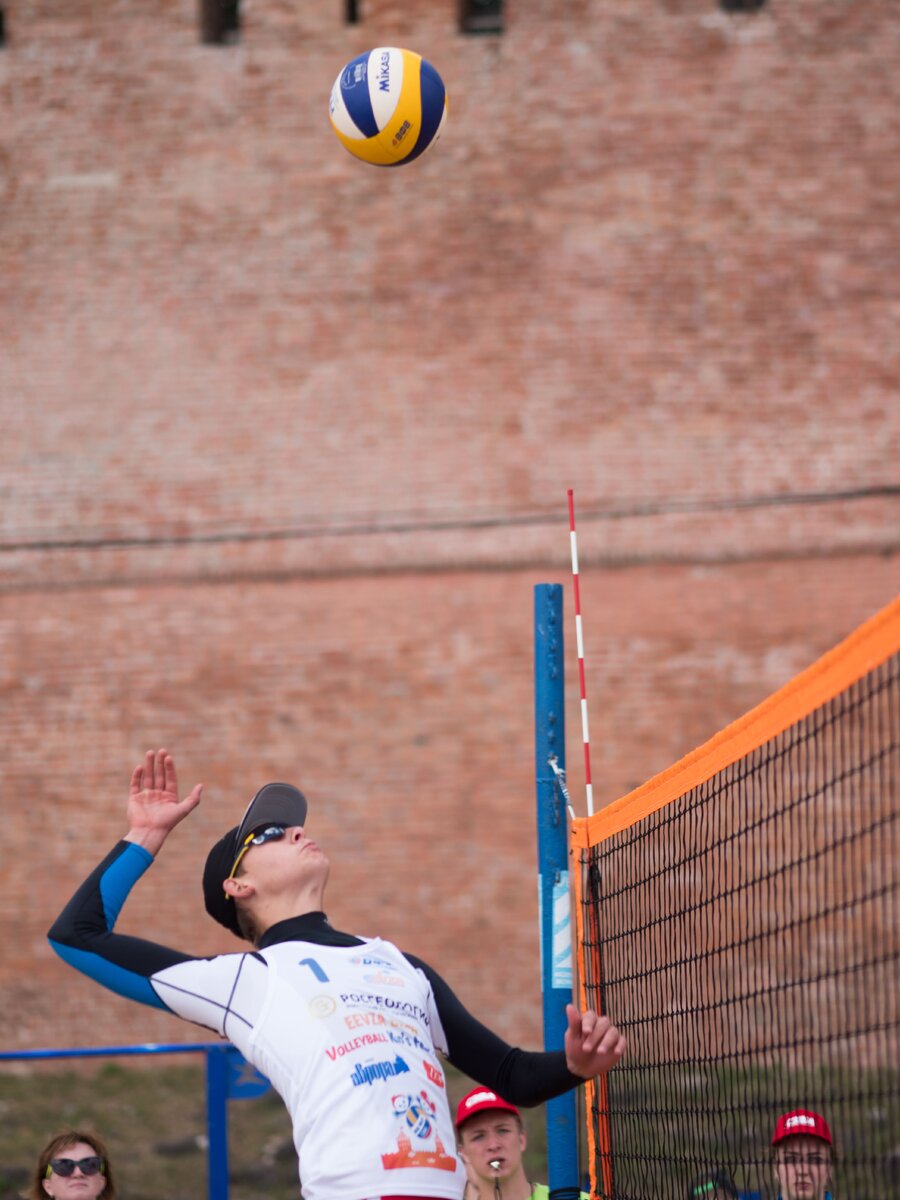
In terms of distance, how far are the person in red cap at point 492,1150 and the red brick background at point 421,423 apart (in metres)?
5.89

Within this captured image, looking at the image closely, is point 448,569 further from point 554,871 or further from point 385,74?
point 554,871

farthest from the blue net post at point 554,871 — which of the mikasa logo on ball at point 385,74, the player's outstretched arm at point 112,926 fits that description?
the mikasa logo on ball at point 385,74

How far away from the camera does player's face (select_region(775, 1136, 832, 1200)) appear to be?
4.15 meters

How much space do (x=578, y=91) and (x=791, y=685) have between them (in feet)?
32.4

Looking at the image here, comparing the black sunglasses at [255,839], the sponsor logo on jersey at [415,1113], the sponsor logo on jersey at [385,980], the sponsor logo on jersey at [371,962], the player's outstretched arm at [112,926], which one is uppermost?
the black sunglasses at [255,839]

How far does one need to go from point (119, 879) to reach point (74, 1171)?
115 inches

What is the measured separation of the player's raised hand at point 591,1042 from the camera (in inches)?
116

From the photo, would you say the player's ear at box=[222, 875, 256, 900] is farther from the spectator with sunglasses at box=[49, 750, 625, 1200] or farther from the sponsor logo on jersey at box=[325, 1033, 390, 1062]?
the sponsor logo on jersey at box=[325, 1033, 390, 1062]

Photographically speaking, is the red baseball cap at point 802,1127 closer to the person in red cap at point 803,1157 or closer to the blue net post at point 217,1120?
the person in red cap at point 803,1157

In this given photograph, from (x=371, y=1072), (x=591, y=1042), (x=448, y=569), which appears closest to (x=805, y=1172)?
(x=591, y=1042)

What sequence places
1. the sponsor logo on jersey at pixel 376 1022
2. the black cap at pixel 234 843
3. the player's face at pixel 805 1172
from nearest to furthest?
the sponsor logo on jersey at pixel 376 1022 → the black cap at pixel 234 843 → the player's face at pixel 805 1172

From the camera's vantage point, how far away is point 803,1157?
4.04 m

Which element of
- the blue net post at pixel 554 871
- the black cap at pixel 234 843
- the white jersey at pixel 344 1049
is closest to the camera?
the white jersey at pixel 344 1049

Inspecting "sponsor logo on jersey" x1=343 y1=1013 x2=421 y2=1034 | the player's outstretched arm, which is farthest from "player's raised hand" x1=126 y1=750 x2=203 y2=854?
"sponsor logo on jersey" x1=343 y1=1013 x2=421 y2=1034
